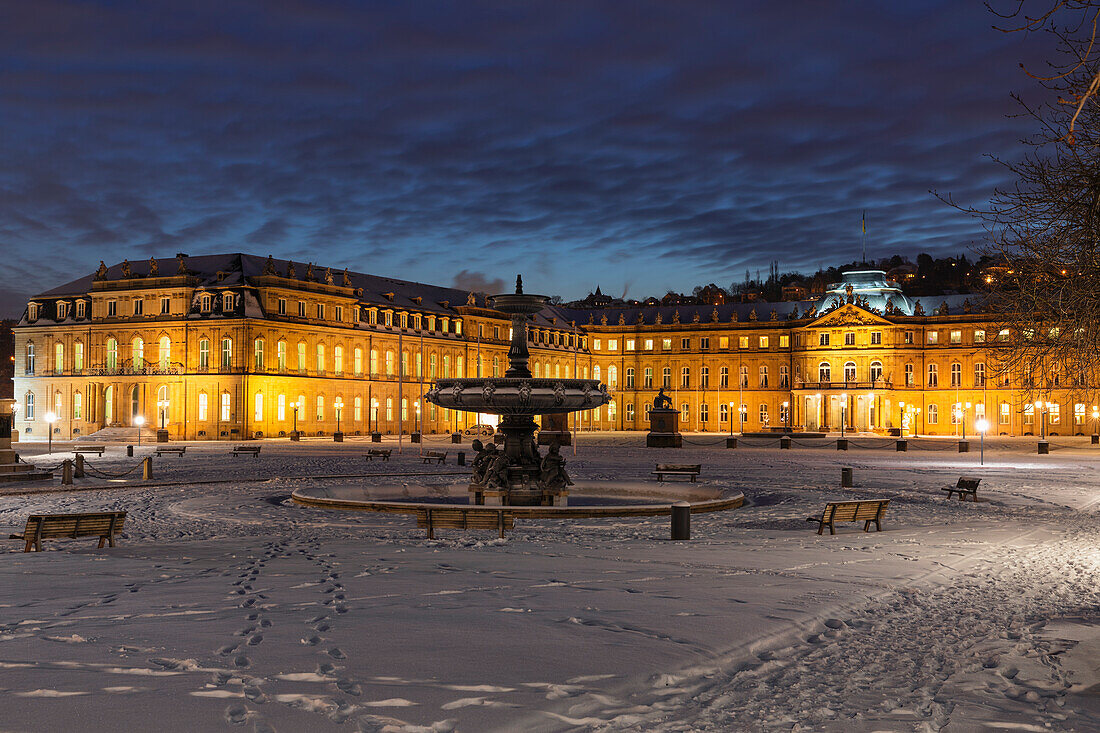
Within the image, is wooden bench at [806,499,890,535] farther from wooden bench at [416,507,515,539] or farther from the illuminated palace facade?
the illuminated palace facade

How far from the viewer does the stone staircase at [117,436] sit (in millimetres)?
71875

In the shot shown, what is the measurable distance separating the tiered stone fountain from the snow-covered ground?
3.09m

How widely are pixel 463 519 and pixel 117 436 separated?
203ft

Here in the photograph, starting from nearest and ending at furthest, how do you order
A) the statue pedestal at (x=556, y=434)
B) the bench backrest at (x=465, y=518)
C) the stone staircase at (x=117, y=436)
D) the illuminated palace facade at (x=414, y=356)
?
the bench backrest at (x=465, y=518), the statue pedestal at (x=556, y=434), the stone staircase at (x=117, y=436), the illuminated palace facade at (x=414, y=356)

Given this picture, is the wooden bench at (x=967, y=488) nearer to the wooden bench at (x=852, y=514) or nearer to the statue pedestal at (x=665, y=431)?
the wooden bench at (x=852, y=514)

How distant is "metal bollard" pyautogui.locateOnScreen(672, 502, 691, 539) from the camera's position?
18359 mm

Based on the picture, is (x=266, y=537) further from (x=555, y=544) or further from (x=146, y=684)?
(x=146, y=684)

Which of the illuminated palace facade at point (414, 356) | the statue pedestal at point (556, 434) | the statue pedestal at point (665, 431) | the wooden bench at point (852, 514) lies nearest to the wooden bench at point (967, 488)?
the wooden bench at point (852, 514)

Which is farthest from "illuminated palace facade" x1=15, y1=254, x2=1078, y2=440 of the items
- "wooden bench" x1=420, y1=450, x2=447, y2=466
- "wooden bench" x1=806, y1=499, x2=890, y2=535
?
"wooden bench" x1=806, y1=499, x2=890, y2=535

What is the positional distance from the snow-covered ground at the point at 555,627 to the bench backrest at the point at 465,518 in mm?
311

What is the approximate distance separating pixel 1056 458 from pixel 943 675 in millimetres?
46622

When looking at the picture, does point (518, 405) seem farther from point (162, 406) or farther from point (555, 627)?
point (162, 406)

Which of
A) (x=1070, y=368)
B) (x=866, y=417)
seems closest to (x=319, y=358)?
(x=866, y=417)

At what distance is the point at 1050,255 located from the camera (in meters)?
13.2
